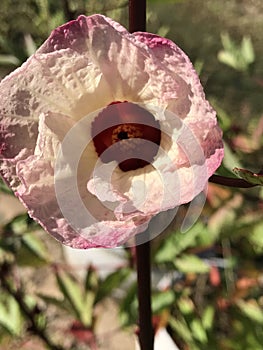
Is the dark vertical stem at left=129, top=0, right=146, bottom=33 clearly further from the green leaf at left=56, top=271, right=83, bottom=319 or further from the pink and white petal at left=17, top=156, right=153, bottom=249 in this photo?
the green leaf at left=56, top=271, right=83, bottom=319

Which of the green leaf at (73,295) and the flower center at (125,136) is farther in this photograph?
the green leaf at (73,295)

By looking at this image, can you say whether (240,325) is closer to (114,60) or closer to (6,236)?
(6,236)

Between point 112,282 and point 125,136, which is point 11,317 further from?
point 125,136

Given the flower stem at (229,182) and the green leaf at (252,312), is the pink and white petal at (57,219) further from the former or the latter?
the green leaf at (252,312)

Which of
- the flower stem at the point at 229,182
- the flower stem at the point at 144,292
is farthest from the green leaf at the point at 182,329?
the flower stem at the point at 229,182

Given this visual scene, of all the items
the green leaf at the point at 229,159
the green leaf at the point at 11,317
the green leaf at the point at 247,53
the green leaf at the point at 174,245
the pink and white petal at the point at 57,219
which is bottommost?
the green leaf at the point at 11,317

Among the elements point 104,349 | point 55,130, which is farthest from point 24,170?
point 104,349
